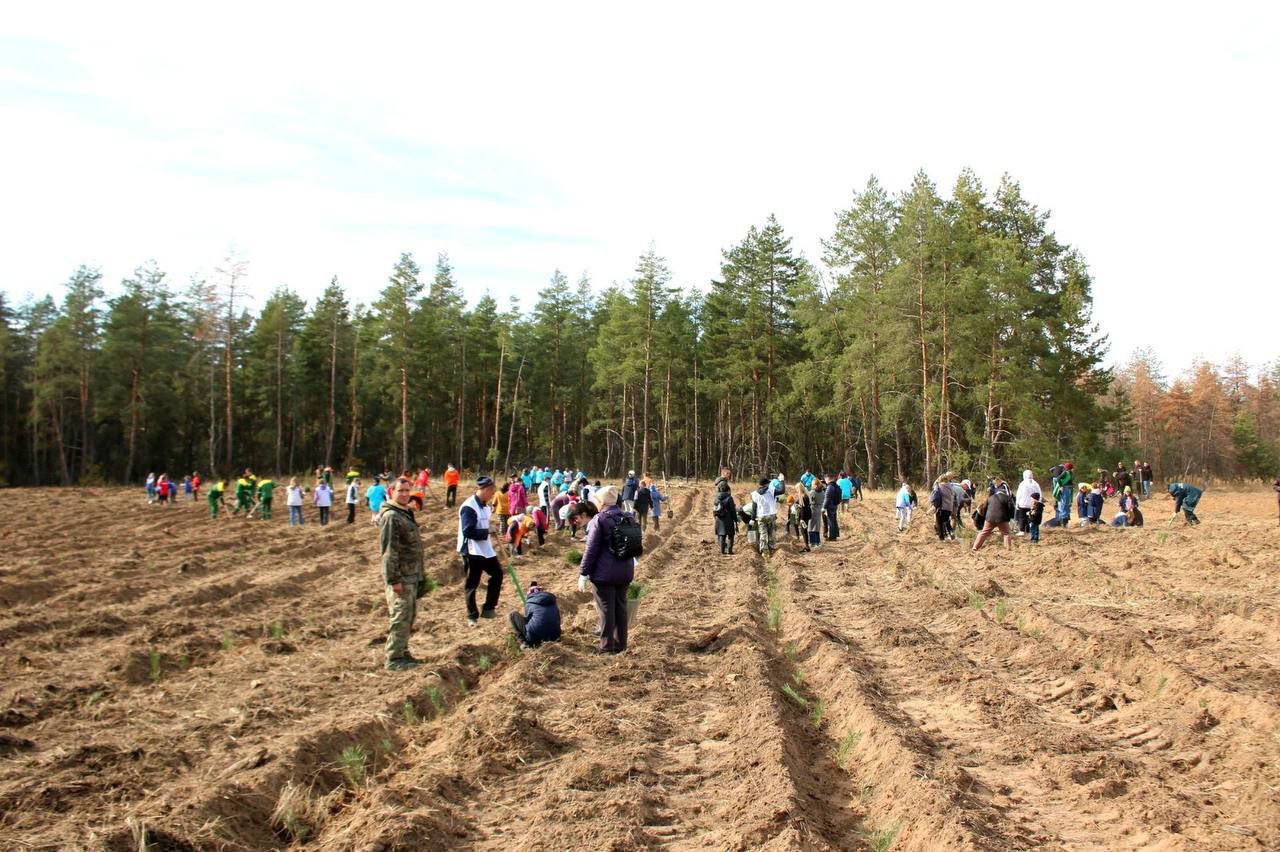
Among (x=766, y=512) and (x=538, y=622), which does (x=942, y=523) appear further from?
(x=538, y=622)

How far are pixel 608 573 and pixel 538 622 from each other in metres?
0.93

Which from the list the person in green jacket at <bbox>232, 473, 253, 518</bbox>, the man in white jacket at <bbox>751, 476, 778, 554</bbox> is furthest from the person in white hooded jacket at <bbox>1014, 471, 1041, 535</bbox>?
the person in green jacket at <bbox>232, 473, 253, 518</bbox>

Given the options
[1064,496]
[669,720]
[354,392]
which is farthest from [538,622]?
[354,392]

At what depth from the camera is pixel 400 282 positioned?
152 ft

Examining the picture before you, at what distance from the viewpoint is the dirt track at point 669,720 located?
170 inches

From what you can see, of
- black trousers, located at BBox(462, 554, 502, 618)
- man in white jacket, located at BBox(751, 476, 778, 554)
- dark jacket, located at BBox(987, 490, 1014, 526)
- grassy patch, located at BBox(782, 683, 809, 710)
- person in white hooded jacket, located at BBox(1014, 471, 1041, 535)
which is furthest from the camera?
person in white hooded jacket, located at BBox(1014, 471, 1041, 535)

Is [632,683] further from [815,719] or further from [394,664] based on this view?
[394,664]

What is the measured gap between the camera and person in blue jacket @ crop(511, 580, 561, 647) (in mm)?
8266

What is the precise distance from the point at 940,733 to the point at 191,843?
463 centimetres

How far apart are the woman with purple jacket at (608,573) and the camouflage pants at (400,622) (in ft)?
5.15

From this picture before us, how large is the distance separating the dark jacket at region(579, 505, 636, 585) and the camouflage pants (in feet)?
5.15

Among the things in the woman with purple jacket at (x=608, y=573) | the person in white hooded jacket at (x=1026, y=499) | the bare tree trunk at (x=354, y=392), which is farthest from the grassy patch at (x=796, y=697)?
the bare tree trunk at (x=354, y=392)

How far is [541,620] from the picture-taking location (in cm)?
830

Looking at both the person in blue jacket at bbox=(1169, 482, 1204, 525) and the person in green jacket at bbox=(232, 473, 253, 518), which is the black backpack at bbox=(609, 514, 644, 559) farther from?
the person in green jacket at bbox=(232, 473, 253, 518)
